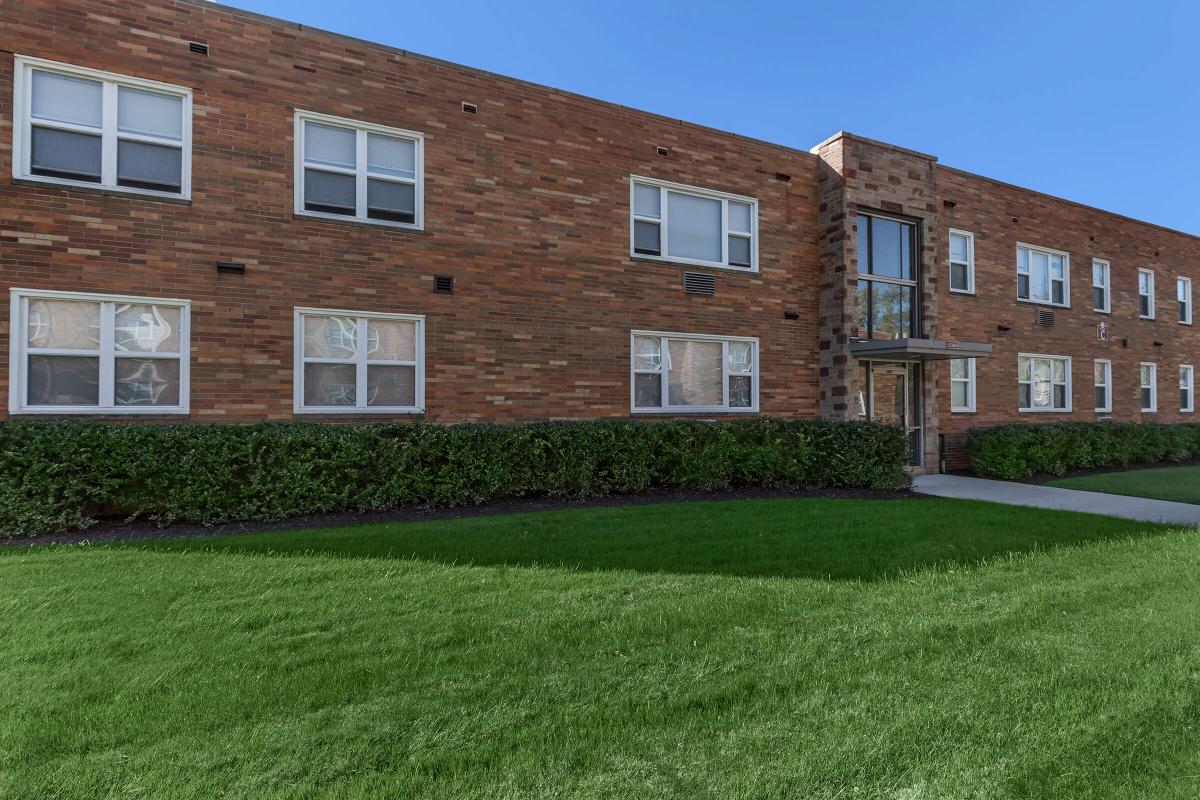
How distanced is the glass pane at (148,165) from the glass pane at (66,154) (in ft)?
0.84

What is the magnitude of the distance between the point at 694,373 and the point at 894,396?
15.6 ft

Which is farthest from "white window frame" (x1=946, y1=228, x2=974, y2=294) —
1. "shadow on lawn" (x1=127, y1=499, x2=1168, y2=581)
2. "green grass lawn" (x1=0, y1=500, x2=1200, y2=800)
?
"green grass lawn" (x1=0, y1=500, x2=1200, y2=800)

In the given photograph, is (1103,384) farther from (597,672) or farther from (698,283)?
(597,672)

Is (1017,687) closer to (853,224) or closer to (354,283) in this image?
(354,283)

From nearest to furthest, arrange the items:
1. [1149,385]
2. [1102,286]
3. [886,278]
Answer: [886,278] < [1102,286] < [1149,385]

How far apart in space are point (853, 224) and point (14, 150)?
13312mm

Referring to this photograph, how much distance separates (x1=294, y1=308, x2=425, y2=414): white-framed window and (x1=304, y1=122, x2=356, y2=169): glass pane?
229 centimetres

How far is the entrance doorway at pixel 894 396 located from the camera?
13.2 meters

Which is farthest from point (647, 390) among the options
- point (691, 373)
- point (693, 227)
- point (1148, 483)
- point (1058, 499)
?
point (1148, 483)

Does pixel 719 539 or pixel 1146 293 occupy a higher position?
pixel 1146 293

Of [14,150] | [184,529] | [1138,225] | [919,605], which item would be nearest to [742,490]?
[919,605]

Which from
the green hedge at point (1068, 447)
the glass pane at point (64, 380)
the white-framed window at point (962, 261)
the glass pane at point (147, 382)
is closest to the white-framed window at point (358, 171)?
the glass pane at point (147, 382)

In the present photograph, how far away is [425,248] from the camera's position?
9820 millimetres

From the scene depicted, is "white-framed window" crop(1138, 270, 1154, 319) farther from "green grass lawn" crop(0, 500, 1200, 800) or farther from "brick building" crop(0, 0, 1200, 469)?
"green grass lawn" crop(0, 500, 1200, 800)
